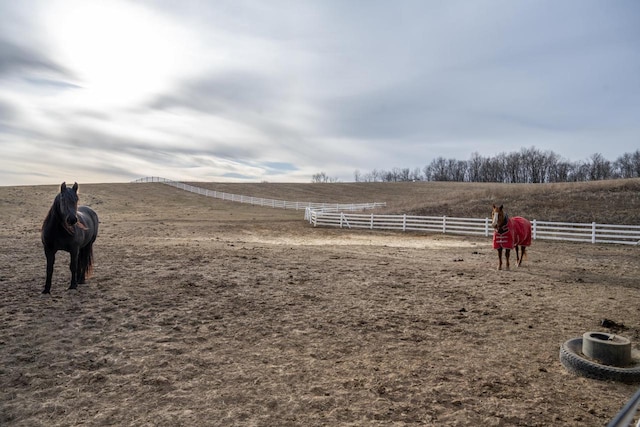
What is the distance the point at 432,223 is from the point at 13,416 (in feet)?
68.0

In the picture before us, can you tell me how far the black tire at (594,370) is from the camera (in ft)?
12.2

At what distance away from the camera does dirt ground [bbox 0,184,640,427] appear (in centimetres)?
321

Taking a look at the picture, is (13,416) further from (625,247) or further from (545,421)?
(625,247)

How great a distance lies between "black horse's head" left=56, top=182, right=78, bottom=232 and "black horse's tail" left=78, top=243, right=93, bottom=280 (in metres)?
1.13

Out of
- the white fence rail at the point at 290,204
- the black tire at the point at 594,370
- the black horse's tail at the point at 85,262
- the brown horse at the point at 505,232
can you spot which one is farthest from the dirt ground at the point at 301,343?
the white fence rail at the point at 290,204

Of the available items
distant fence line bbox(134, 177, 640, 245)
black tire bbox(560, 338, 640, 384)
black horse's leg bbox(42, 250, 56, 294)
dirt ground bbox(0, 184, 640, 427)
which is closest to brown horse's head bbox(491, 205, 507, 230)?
dirt ground bbox(0, 184, 640, 427)

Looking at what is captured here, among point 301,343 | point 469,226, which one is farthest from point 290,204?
point 301,343

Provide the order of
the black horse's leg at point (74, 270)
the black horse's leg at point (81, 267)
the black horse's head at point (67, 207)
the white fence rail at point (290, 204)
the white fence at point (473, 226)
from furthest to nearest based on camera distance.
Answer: the white fence rail at point (290, 204) → the white fence at point (473, 226) → the black horse's leg at point (81, 267) → the black horse's leg at point (74, 270) → the black horse's head at point (67, 207)

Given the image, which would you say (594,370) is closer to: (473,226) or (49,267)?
(49,267)

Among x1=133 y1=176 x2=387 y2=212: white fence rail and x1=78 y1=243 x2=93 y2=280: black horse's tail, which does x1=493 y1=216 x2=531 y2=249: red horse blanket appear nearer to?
x1=78 y1=243 x2=93 y2=280: black horse's tail

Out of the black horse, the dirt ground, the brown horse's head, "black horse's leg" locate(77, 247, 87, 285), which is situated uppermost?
the brown horse's head

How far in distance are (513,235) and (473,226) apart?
12.4 metres

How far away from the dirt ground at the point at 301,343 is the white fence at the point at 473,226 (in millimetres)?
8089

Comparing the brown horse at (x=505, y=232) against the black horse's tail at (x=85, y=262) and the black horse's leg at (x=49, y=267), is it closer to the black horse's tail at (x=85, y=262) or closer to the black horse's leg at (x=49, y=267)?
the black horse's tail at (x=85, y=262)
